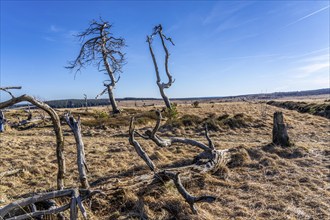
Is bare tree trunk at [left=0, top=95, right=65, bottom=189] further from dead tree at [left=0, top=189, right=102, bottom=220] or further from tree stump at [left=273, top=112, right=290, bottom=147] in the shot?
tree stump at [left=273, top=112, right=290, bottom=147]

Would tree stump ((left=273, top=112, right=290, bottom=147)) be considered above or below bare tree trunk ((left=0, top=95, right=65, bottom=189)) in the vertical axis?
below

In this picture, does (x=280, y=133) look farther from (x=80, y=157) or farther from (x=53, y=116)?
(x=53, y=116)

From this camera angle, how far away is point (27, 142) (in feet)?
36.1

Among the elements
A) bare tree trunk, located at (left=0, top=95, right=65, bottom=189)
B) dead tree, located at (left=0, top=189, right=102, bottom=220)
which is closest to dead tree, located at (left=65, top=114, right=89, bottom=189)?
bare tree trunk, located at (left=0, top=95, right=65, bottom=189)

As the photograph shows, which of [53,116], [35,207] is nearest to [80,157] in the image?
[53,116]

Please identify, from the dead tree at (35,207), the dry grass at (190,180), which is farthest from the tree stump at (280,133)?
the dead tree at (35,207)

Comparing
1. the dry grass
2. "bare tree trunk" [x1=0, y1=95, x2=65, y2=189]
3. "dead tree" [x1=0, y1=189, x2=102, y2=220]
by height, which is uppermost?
"bare tree trunk" [x1=0, y1=95, x2=65, y2=189]

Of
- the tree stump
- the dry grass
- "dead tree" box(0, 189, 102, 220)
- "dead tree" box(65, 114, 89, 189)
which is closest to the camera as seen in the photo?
"dead tree" box(0, 189, 102, 220)

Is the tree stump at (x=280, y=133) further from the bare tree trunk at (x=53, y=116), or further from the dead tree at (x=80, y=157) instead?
the bare tree trunk at (x=53, y=116)

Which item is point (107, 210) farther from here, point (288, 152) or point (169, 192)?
point (288, 152)

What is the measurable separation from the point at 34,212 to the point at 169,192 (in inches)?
91.2

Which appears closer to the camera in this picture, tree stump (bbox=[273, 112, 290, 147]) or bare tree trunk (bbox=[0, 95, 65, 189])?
bare tree trunk (bbox=[0, 95, 65, 189])

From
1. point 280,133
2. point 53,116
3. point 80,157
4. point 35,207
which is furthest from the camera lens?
point 280,133

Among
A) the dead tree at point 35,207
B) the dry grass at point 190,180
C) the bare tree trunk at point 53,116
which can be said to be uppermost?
the bare tree trunk at point 53,116
